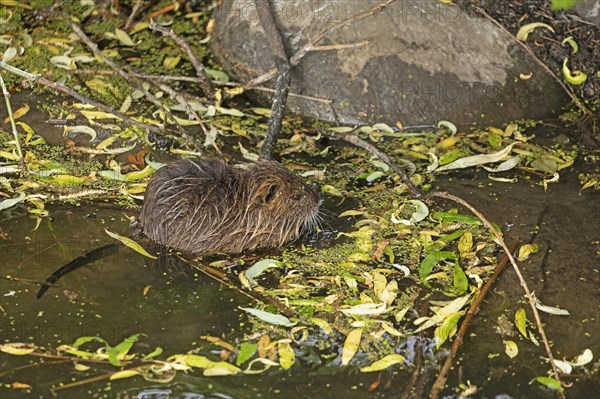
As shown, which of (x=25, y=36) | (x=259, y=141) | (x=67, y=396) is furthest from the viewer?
(x=25, y=36)

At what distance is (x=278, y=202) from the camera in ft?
14.2

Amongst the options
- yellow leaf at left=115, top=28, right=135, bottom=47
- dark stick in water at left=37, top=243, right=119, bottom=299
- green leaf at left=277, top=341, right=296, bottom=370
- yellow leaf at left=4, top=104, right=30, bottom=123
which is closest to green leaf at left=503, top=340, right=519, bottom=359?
green leaf at left=277, top=341, right=296, bottom=370

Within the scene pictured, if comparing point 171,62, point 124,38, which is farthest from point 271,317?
point 124,38

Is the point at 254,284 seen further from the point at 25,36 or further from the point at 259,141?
the point at 25,36

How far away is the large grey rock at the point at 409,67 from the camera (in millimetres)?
5637

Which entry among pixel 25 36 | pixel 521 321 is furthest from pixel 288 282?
pixel 25 36

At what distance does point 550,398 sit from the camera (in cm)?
334

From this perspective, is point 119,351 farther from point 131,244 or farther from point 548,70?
point 548,70

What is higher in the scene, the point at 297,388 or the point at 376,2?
the point at 376,2

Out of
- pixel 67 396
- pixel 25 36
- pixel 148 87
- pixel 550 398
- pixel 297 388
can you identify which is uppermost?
pixel 25 36

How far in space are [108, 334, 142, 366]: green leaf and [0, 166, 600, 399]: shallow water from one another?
1.5 inches

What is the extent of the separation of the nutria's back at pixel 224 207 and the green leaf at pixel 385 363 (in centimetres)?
103

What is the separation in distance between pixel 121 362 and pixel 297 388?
0.68 metres

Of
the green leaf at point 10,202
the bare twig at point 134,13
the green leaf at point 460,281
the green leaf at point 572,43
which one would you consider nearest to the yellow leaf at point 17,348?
the green leaf at point 10,202
